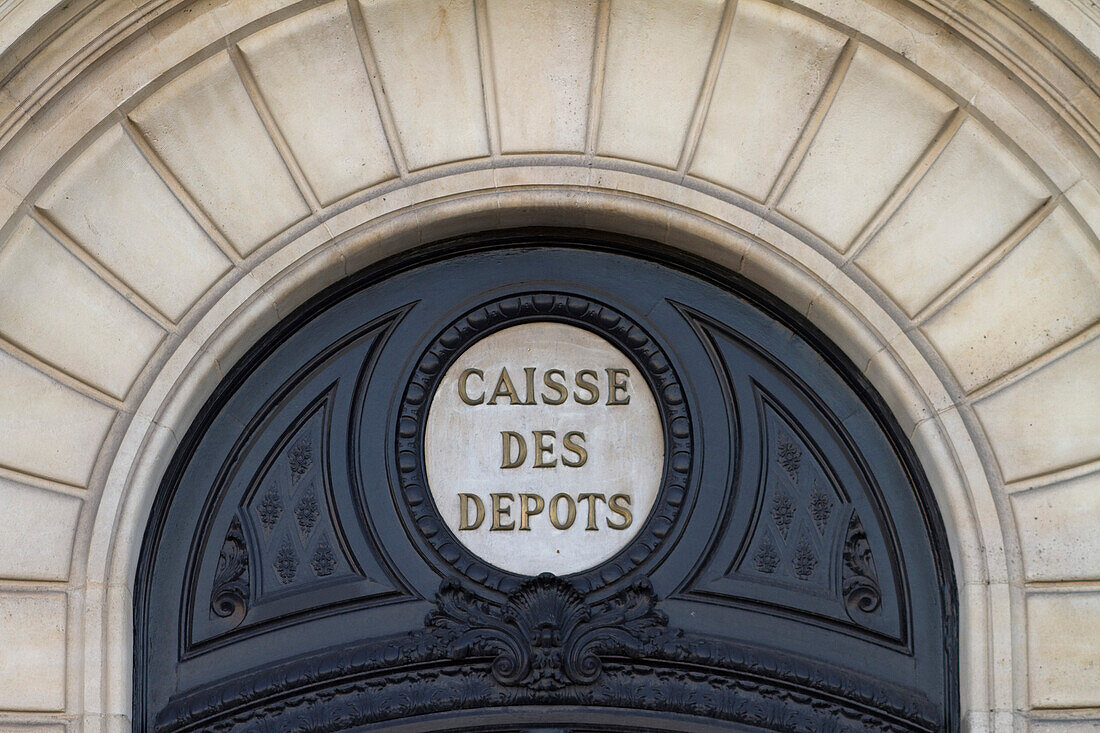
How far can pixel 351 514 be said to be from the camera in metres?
6.42

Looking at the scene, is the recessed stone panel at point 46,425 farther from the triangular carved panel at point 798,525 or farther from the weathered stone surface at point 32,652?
the triangular carved panel at point 798,525

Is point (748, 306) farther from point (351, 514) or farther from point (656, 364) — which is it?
point (351, 514)

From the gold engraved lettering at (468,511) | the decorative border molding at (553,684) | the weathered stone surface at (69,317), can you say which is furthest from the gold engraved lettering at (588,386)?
the weathered stone surface at (69,317)

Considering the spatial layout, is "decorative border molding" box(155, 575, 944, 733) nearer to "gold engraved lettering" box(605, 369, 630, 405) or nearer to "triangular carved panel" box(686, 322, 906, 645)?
"triangular carved panel" box(686, 322, 906, 645)

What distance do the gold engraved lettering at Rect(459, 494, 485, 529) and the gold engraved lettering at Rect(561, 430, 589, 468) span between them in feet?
1.54

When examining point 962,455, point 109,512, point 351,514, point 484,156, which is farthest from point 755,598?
point 109,512

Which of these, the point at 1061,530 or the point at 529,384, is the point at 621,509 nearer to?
the point at 529,384

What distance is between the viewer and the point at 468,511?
21.1 ft

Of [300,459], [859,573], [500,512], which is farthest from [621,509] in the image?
[300,459]

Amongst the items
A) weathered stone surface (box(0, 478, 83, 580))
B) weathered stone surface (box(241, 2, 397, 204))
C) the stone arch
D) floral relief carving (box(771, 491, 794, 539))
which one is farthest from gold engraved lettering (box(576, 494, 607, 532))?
weathered stone surface (box(0, 478, 83, 580))

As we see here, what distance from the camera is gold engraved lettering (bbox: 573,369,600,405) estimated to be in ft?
21.4

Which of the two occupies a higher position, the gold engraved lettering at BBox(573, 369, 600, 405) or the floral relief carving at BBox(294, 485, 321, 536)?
the gold engraved lettering at BBox(573, 369, 600, 405)

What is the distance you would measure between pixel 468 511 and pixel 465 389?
24.5 inches

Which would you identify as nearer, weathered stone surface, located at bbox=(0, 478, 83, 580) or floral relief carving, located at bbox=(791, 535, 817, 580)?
weathered stone surface, located at bbox=(0, 478, 83, 580)
